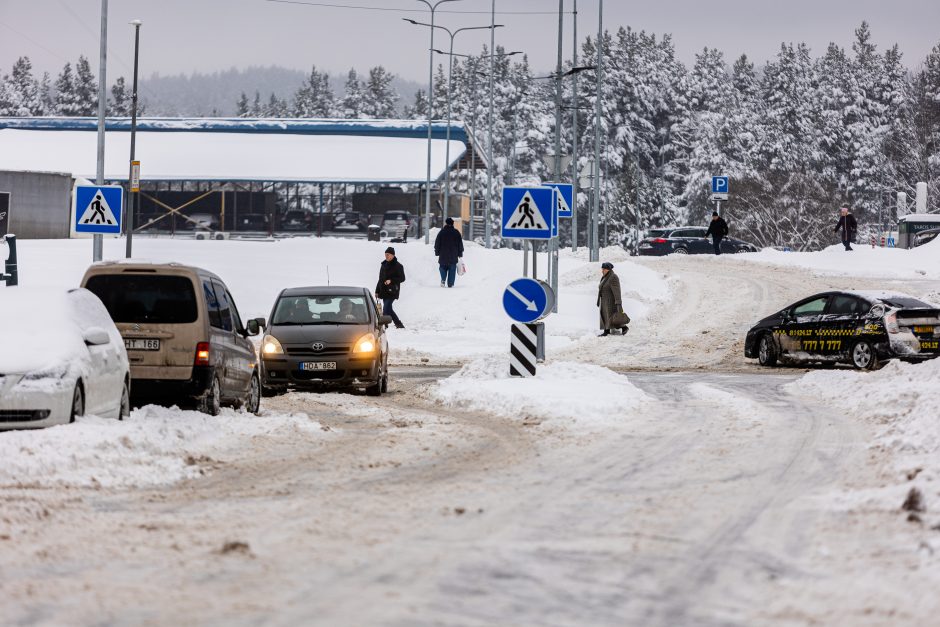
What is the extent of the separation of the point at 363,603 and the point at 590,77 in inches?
4481

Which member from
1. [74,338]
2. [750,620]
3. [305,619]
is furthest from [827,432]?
[305,619]

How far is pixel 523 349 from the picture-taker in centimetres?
1783

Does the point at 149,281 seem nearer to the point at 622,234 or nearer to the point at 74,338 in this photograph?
the point at 74,338

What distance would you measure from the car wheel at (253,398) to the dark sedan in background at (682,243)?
154 feet

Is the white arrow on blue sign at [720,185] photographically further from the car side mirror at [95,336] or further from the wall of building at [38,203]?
the car side mirror at [95,336]

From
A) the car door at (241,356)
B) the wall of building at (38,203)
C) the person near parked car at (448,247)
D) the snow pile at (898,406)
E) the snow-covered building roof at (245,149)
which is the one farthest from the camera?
the snow-covered building roof at (245,149)

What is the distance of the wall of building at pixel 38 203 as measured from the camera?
176 feet

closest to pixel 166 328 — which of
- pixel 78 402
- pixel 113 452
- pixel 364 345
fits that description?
pixel 78 402

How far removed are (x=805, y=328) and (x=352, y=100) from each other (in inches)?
5094

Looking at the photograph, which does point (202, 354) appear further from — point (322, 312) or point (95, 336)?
point (322, 312)

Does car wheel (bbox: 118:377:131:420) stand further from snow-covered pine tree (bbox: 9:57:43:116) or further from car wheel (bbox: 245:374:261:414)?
snow-covered pine tree (bbox: 9:57:43:116)

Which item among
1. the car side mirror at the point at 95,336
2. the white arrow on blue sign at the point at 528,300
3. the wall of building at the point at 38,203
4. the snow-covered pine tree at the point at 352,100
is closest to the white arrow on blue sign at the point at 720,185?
the white arrow on blue sign at the point at 528,300

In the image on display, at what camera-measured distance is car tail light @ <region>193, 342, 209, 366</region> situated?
13.5 m

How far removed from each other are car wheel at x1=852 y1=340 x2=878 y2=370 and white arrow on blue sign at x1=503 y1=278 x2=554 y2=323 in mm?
6875
